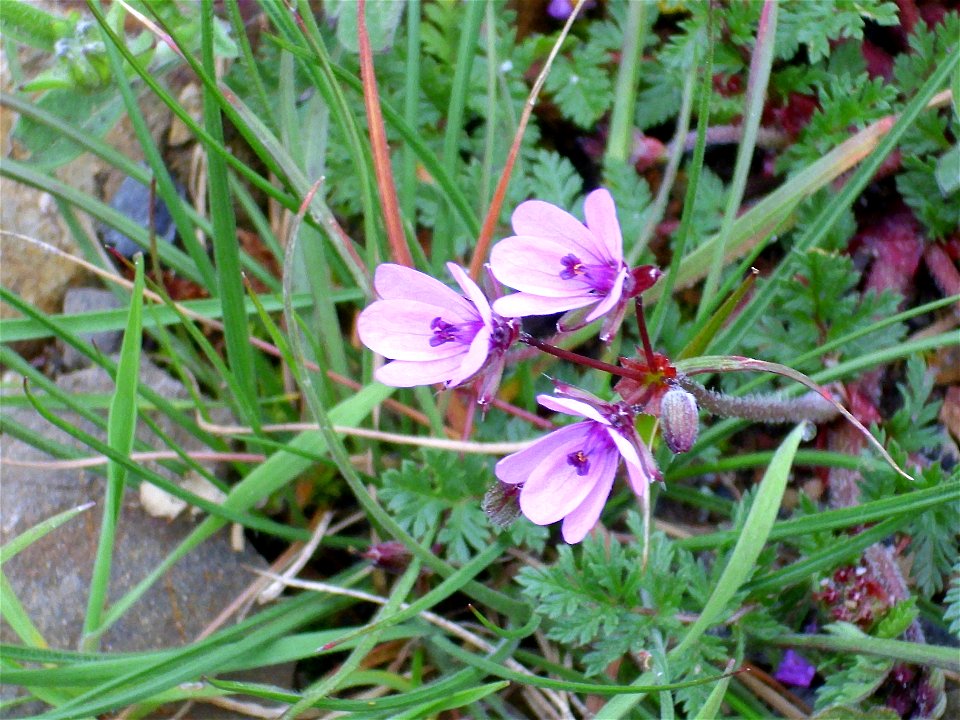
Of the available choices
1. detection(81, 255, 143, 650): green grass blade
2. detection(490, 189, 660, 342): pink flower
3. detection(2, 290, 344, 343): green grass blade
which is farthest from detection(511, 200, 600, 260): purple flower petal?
detection(2, 290, 344, 343): green grass blade

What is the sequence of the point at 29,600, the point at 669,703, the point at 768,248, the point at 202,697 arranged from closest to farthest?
1. the point at 669,703
2. the point at 202,697
3. the point at 29,600
4. the point at 768,248

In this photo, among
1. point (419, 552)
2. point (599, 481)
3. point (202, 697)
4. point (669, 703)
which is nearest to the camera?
point (599, 481)

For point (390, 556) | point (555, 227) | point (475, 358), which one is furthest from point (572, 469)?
point (390, 556)

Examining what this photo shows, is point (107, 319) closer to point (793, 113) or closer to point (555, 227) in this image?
point (555, 227)

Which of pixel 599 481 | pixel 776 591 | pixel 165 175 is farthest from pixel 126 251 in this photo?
pixel 776 591

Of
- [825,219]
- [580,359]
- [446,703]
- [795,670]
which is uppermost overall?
[580,359]

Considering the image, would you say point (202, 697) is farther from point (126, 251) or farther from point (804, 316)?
point (804, 316)

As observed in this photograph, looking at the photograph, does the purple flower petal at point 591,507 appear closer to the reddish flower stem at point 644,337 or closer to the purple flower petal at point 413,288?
the reddish flower stem at point 644,337
